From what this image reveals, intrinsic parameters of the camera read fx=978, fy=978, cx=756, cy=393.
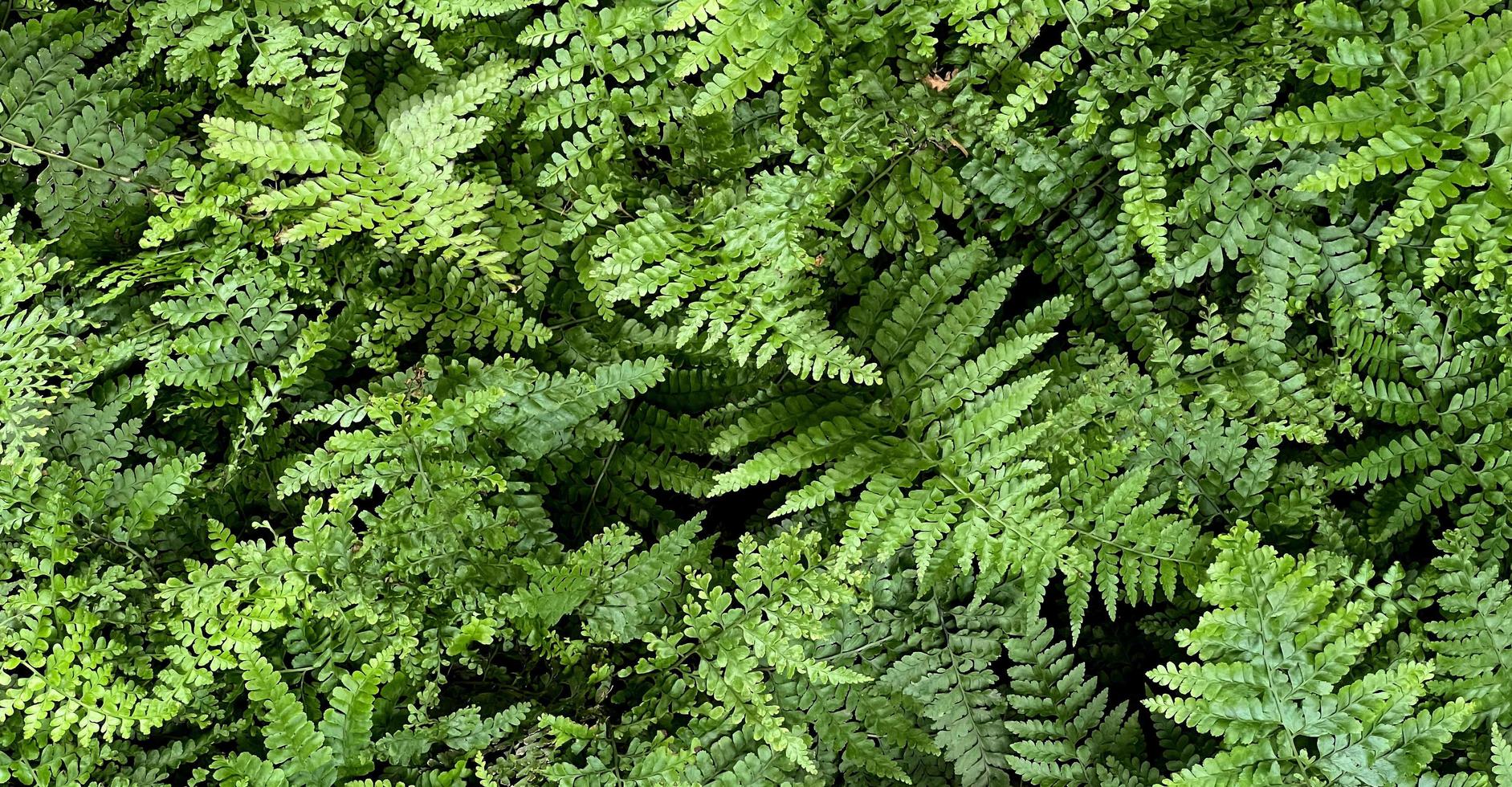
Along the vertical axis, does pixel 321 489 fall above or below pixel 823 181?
below

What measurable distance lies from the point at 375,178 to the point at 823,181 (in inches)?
51.6

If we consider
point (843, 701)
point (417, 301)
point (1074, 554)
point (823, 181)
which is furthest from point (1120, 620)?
point (417, 301)

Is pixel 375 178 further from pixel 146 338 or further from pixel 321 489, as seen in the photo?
pixel 321 489

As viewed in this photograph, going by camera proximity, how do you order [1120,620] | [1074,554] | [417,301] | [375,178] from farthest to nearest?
[1120,620] → [417,301] → [375,178] → [1074,554]

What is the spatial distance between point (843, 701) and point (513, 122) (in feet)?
6.92

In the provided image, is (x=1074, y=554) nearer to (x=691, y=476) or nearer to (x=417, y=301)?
(x=691, y=476)

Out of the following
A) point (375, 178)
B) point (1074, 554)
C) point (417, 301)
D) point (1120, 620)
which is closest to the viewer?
point (1074, 554)

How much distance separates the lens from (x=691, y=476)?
123 inches

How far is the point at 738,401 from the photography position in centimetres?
320

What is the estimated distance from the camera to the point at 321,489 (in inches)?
131

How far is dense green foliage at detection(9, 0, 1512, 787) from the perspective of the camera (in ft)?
8.82

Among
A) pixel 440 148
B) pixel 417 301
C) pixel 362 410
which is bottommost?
pixel 362 410

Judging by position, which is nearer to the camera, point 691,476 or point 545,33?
point 545,33

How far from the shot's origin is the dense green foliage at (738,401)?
2.69 meters
